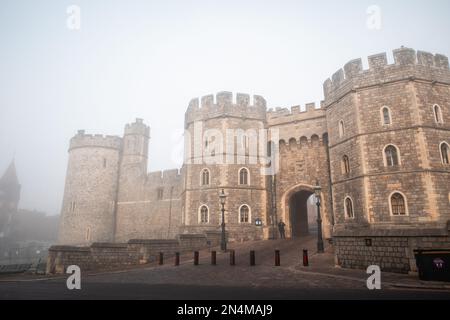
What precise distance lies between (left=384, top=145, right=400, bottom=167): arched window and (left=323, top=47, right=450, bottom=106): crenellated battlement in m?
3.77

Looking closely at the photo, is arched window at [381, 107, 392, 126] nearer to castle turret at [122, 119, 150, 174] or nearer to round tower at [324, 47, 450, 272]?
round tower at [324, 47, 450, 272]

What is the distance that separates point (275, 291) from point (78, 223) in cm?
2965

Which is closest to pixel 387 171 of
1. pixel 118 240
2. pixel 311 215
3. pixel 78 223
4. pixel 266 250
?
pixel 266 250

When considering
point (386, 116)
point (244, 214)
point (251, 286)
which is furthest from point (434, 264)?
point (244, 214)

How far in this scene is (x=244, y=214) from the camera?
2169 centimetres

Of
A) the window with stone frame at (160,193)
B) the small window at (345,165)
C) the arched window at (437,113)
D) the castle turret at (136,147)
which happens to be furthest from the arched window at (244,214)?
the castle turret at (136,147)

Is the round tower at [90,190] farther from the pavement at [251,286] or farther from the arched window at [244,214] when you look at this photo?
the pavement at [251,286]

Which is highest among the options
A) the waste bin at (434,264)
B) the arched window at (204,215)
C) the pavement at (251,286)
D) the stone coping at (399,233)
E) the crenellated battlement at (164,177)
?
the crenellated battlement at (164,177)

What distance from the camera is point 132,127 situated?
35281mm

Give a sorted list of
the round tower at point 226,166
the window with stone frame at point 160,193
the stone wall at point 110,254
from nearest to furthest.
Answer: the stone wall at point 110,254
the round tower at point 226,166
the window with stone frame at point 160,193

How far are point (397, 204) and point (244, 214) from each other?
968cm

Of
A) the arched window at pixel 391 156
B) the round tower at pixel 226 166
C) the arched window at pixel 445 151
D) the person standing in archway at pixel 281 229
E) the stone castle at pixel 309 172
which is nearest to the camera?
the stone castle at pixel 309 172

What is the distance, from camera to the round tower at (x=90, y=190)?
3167cm
